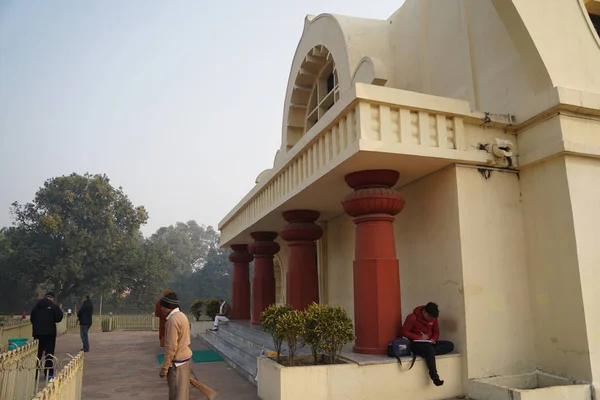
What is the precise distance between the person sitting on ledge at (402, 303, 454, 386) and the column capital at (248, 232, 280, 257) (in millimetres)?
6700

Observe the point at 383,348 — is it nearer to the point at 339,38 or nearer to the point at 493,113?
the point at 493,113

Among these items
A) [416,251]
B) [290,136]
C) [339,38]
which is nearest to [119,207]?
[290,136]

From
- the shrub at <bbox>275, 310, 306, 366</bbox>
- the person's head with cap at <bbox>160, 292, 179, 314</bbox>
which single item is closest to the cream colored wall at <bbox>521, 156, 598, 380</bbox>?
the shrub at <bbox>275, 310, 306, 366</bbox>

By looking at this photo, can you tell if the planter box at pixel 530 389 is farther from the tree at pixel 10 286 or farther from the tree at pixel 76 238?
the tree at pixel 10 286

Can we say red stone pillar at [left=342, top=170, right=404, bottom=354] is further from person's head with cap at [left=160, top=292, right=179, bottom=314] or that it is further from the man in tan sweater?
person's head with cap at [left=160, top=292, right=179, bottom=314]

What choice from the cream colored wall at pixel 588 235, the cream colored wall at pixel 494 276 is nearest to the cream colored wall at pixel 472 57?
the cream colored wall at pixel 588 235

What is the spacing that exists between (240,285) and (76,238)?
54.9 feet

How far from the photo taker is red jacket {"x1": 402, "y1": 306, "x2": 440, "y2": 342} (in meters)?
5.73

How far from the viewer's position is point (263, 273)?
1208 cm

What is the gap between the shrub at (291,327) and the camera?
5.33 metres

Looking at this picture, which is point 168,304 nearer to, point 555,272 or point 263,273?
point 555,272

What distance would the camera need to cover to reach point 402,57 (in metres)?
9.58

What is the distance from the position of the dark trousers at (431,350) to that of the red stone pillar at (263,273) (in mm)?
6721

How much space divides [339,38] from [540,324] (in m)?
6.96
